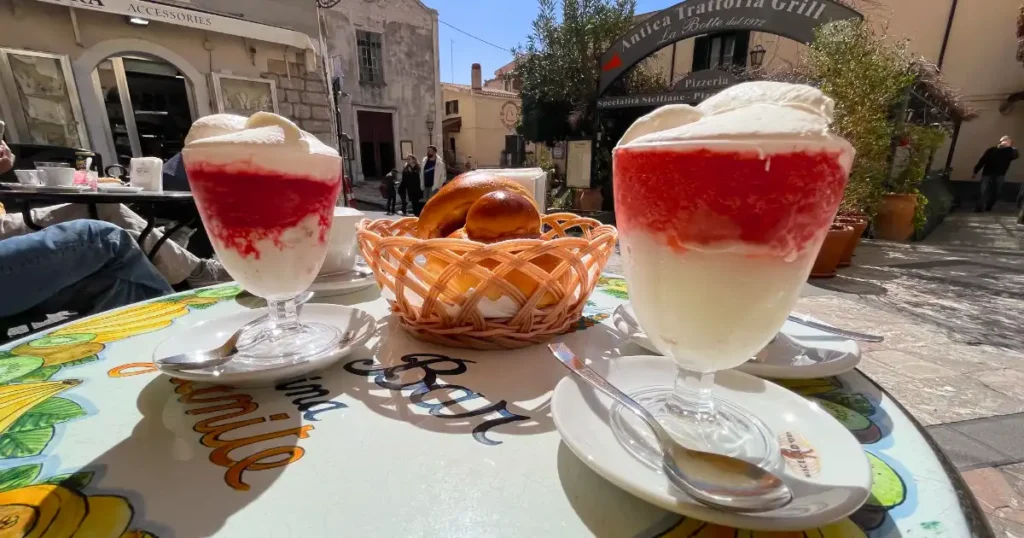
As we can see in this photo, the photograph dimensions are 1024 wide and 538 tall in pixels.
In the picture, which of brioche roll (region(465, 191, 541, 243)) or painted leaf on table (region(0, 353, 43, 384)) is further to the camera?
brioche roll (region(465, 191, 541, 243))

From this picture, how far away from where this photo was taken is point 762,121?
0.37 m

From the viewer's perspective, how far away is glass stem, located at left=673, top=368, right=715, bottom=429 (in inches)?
19.1

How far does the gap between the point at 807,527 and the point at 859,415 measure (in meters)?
0.32

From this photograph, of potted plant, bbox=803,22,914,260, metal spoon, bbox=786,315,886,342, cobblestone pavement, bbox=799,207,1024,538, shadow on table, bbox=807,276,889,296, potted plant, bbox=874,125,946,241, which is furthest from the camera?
potted plant, bbox=874,125,946,241

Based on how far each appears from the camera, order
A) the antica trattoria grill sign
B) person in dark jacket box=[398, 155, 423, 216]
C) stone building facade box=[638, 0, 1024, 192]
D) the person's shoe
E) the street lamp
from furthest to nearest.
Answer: stone building facade box=[638, 0, 1024, 192] < person in dark jacket box=[398, 155, 423, 216] < the street lamp < the antica trattoria grill sign < the person's shoe

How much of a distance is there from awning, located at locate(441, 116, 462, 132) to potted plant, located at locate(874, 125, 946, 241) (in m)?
16.3

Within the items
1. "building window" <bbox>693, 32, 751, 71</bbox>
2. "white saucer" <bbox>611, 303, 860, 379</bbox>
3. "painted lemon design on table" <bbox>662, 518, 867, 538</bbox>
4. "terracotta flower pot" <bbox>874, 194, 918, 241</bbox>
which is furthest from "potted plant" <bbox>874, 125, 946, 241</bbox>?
"painted lemon design on table" <bbox>662, 518, 867, 538</bbox>

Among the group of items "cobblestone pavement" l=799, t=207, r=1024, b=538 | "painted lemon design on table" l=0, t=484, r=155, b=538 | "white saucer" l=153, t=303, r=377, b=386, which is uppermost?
"white saucer" l=153, t=303, r=377, b=386

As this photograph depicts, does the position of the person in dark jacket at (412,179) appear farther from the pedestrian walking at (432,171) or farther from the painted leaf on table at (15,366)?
the painted leaf on table at (15,366)

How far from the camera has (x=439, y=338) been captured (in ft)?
2.40

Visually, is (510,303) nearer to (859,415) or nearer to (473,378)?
(473,378)

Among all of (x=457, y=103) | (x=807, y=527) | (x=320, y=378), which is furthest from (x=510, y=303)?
(x=457, y=103)

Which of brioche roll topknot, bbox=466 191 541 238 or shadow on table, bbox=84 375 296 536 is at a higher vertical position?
brioche roll topknot, bbox=466 191 541 238

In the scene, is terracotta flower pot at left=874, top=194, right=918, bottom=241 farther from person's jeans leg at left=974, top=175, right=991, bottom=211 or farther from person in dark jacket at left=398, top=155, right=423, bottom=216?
person in dark jacket at left=398, top=155, right=423, bottom=216
